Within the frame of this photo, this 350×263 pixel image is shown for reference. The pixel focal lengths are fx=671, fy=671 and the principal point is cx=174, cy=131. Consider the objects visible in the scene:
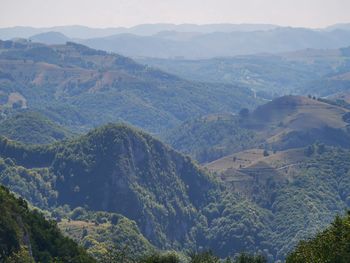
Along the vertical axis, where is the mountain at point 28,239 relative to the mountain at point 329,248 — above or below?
below

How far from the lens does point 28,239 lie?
10450cm

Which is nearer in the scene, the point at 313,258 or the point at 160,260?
the point at 313,258

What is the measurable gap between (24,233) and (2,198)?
21.6 feet

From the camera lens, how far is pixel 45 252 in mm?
111000

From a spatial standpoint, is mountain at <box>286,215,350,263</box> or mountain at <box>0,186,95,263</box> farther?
mountain at <box>0,186,95,263</box>

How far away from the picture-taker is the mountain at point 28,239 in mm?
93625

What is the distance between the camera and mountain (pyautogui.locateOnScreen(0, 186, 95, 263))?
9362 cm

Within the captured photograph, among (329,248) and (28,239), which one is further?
(28,239)

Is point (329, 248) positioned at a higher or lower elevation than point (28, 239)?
higher

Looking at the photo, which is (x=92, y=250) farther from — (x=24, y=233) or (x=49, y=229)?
(x=24, y=233)

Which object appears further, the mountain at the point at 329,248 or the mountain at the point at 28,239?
the mountain at the point at 28,239

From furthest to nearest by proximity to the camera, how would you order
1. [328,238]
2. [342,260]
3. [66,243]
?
[66,243] < [328,238] < [342,260]

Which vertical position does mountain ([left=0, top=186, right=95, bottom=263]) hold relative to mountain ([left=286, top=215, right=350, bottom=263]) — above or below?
below

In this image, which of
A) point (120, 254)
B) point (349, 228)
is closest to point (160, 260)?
point (120, 254)
